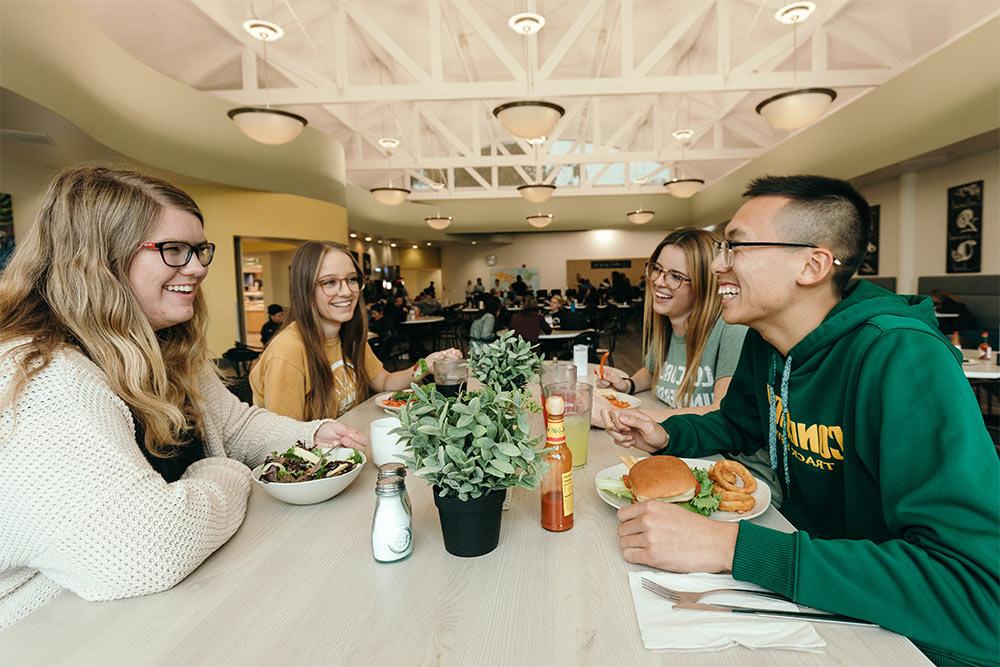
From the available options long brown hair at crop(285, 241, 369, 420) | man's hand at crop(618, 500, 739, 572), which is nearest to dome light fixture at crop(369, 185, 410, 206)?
long brown hair at crop(285, 241, 369, 420)

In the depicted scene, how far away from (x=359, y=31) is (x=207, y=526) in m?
10.5

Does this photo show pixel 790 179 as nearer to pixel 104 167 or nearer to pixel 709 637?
pixel 709 637

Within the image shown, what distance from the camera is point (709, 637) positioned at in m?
0.75

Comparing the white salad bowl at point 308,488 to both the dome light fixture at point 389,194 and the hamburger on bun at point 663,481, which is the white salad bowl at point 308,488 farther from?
the dome light fixture at point 389,194

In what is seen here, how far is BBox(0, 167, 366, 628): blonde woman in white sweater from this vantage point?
2.87 feet

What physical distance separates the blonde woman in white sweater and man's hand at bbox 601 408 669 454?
0.73 m

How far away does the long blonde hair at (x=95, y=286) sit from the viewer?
3.56ft

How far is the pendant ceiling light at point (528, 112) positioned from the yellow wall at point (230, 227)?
197 inches

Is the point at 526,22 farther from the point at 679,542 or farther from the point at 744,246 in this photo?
the point at 679,542

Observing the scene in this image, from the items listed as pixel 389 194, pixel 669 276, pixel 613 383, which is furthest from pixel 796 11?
pixel 389 194

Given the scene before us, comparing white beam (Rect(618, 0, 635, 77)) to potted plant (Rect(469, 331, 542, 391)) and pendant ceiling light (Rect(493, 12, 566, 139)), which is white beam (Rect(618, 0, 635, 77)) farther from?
potted plant (Rect(469, 331, 542, 391))

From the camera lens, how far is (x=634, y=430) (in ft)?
5.15

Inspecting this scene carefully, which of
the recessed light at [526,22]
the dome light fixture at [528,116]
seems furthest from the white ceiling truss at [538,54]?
the dome light fixture at [528,116]

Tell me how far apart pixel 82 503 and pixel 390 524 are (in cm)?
49
